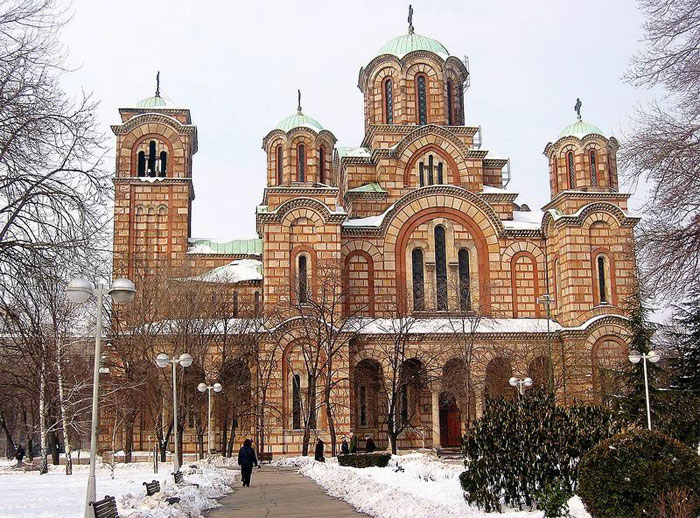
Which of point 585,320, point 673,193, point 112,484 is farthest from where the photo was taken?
point 585,320

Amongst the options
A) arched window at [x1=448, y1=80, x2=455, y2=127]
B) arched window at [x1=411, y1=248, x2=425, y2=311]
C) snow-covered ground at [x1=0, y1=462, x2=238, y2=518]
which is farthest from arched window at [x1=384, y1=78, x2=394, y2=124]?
snow-covered ground at [x1=0, y1=462, x2=238, y2=518]

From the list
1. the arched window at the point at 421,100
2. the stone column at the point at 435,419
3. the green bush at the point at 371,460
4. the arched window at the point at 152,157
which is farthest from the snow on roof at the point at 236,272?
the green bush at the point at 371,460

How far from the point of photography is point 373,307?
43.8 meters

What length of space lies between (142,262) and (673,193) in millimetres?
34364

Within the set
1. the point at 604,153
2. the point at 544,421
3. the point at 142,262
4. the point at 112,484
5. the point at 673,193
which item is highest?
the point at 604,153

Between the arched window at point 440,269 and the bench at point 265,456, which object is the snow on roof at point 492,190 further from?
the bench at point 265,456

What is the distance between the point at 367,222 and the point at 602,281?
11995 mm

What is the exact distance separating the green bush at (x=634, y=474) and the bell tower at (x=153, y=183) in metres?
36.4

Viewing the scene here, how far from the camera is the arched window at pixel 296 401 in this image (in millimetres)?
41312

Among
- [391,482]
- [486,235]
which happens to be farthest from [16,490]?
[486,235]

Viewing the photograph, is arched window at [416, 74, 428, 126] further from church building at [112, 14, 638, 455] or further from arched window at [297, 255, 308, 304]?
arched window at [297, 255, 308, 304]

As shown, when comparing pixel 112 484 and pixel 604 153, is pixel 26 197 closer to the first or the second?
pixel 112 484

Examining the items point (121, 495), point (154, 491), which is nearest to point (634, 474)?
point (154, 491)

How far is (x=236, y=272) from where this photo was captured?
4719 centimetres
